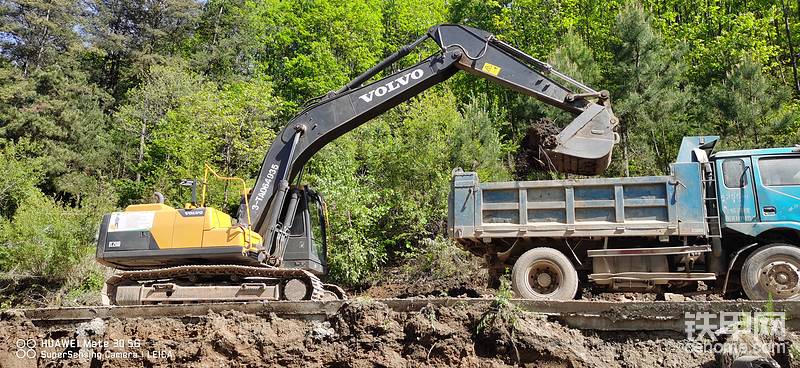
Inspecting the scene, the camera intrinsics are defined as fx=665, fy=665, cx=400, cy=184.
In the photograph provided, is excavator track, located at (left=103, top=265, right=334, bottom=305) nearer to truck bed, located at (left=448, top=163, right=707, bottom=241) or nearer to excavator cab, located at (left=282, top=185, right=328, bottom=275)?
excavator cab, located at (left=282, top=185, right=328, bottom=275)

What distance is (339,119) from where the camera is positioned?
38.0 ft

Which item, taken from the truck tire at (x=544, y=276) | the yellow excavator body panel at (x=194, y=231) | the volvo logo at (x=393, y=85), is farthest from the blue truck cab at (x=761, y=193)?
the yellow excavator body panel at (x=194, y=231)

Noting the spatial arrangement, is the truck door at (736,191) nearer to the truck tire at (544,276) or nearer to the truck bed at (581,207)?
the truck bed at (581,207)

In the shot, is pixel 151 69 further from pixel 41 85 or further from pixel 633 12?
pixel 633 12

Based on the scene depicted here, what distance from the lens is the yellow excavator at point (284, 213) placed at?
10.6 meters

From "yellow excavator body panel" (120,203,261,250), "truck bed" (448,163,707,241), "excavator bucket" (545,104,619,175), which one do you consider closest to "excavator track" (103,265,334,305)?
"yellow excavator body panel" (120,203,261,250)

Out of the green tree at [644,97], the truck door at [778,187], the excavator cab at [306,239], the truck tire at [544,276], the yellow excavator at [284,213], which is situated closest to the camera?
the truck door at [778,187]

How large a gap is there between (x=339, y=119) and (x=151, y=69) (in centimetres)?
2579

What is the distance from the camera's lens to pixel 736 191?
9133 millimetres

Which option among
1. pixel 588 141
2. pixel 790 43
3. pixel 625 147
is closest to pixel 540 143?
pixel 588 141

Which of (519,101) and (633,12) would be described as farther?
(519,101)

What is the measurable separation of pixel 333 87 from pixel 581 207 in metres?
25.8

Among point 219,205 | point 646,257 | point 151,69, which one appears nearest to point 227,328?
point 646,257

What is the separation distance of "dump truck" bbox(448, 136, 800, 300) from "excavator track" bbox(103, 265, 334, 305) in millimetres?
2988
